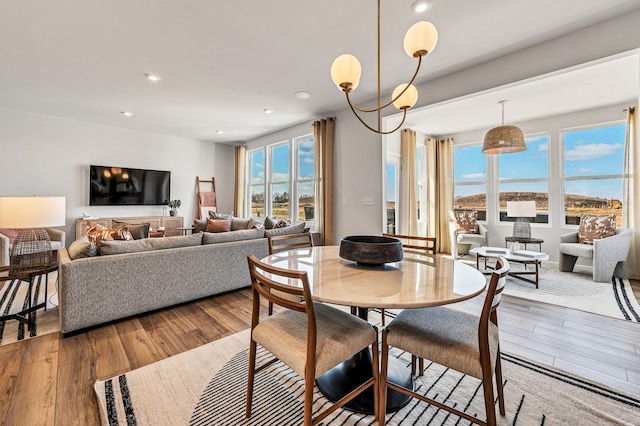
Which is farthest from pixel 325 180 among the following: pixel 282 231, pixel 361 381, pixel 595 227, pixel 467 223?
pixel 595 227

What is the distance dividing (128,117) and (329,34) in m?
4.24

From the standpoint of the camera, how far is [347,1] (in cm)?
204

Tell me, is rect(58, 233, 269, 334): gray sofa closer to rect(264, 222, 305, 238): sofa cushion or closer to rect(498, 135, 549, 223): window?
rect(264, 222, 305, 238): sofa cushion

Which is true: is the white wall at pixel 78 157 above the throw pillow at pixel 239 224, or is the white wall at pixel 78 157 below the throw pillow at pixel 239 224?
above

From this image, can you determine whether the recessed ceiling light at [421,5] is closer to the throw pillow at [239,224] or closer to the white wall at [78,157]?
the throw pillow at [239,224]

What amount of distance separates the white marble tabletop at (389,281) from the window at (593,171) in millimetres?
4503

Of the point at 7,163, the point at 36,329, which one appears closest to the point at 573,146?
the point at 36,329

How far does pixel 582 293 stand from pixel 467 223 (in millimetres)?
2479

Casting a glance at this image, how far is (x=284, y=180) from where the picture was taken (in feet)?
19.3

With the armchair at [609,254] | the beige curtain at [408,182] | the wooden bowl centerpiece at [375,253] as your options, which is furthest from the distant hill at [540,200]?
the wooden bowl centerpiece at [375,253]

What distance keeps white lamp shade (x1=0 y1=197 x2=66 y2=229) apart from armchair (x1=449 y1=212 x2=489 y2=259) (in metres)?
5.78

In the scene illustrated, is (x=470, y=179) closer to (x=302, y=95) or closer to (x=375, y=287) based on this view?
(x=302, y=95)

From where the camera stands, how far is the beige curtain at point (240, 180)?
6719 mm

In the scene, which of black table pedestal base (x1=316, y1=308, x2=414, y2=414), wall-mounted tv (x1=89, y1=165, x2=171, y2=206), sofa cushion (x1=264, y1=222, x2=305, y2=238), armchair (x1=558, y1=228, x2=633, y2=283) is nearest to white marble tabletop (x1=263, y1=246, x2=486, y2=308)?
black table pedestal base (x1=316, y1=308, x2=414, y2=414)
